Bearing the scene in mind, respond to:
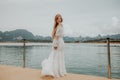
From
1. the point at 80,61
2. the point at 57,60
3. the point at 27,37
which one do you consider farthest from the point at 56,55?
the point at 27,37

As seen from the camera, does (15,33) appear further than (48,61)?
Yes

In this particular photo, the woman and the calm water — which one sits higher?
the woman

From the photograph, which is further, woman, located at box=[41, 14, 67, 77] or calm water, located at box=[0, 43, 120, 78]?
calm water, located at box=[0, 43, 120, 78]

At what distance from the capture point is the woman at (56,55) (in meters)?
4.79

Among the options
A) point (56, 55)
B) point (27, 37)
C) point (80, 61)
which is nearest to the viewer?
point (56, 55)

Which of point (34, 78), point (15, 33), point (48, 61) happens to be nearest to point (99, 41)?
point (48, 61)

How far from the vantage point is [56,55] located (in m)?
4.88

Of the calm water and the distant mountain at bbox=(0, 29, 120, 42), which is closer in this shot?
the distant mountain at bbox=(0, 29, 120, 42)

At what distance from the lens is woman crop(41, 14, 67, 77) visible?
479 centimetres

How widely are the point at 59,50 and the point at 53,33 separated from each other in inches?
15.5

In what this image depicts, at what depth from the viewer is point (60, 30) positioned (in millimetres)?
4805

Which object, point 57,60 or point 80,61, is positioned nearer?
point 57,60

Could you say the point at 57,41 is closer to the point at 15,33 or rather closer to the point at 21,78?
the point at 21,78

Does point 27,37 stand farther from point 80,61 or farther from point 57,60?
point 57,60
